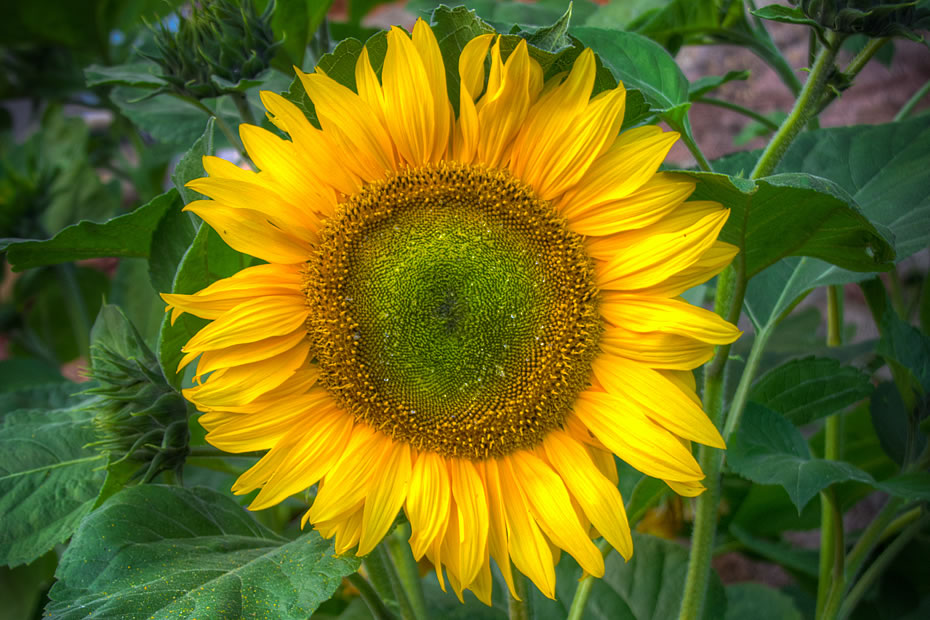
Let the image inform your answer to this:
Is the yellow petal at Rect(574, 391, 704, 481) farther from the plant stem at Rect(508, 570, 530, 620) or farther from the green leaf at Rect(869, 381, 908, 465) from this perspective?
the green leaf at Rect(869, 381, 908, 465)

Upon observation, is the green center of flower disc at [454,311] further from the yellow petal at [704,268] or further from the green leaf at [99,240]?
the green leaf at [99,240]

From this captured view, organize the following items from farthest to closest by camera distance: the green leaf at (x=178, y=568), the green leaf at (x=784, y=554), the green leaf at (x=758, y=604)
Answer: the green leaf at (x=784, y=554), the green leaf at (x=758, y=604), the green leaf at (x=178, y=568)

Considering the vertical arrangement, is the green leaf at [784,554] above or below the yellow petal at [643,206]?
below

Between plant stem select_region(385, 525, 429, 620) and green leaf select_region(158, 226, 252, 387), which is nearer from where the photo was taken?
green leaf select_region(158, 226, 252, 387)

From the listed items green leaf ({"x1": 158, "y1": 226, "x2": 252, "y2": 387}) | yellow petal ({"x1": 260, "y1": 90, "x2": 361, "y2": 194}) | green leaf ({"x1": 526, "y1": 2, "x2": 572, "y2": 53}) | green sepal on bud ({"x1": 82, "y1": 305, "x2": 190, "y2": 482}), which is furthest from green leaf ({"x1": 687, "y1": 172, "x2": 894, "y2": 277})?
green sepal on bud ({"x1": 82, "y1": 305, "x2": 190, "y2": 482})

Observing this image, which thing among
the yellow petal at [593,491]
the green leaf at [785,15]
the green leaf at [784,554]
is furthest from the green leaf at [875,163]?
the green leaf at [784,554]

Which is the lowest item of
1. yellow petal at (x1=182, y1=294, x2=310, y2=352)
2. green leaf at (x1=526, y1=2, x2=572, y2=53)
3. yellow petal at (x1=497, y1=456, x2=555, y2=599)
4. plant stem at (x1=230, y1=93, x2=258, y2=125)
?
yellow petal at (x1=497, y1=456, x2=555, y2=599)
